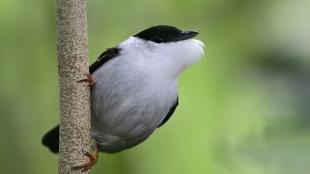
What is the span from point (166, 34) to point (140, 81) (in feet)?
0.82

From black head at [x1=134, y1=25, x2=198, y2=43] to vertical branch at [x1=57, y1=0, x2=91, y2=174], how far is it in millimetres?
538

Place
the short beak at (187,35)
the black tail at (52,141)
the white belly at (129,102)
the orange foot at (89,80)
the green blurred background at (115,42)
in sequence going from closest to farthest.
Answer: the orange foot at (89,80) < the short beak at (187,35) < the white belly at (129,102) < the black tail at (52,141) < the green blurred background at (115,42)

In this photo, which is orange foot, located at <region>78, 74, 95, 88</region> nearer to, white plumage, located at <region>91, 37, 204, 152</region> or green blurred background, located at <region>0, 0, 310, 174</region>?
white plumage, located at <region>91, 37, 204, 152</region>

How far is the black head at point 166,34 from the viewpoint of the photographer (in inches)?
108

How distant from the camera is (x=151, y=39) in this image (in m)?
2.86

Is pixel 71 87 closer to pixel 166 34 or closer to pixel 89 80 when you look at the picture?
pixel 89 80

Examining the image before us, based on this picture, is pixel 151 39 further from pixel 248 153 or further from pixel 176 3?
pixel 176 3

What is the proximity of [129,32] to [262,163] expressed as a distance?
87.4 inches

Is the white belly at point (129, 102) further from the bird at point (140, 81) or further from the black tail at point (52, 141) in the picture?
the black tail at point (52, 141)

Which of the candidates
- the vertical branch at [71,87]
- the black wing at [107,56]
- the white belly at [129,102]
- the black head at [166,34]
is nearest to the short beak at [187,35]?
the black head at [166,34]

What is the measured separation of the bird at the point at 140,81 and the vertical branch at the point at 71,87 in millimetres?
474

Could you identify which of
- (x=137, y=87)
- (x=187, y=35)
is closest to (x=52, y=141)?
(x=137, y=87)

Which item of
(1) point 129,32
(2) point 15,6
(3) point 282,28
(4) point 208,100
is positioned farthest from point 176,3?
(3) point 282,28

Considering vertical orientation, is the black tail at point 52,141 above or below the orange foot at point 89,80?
below
